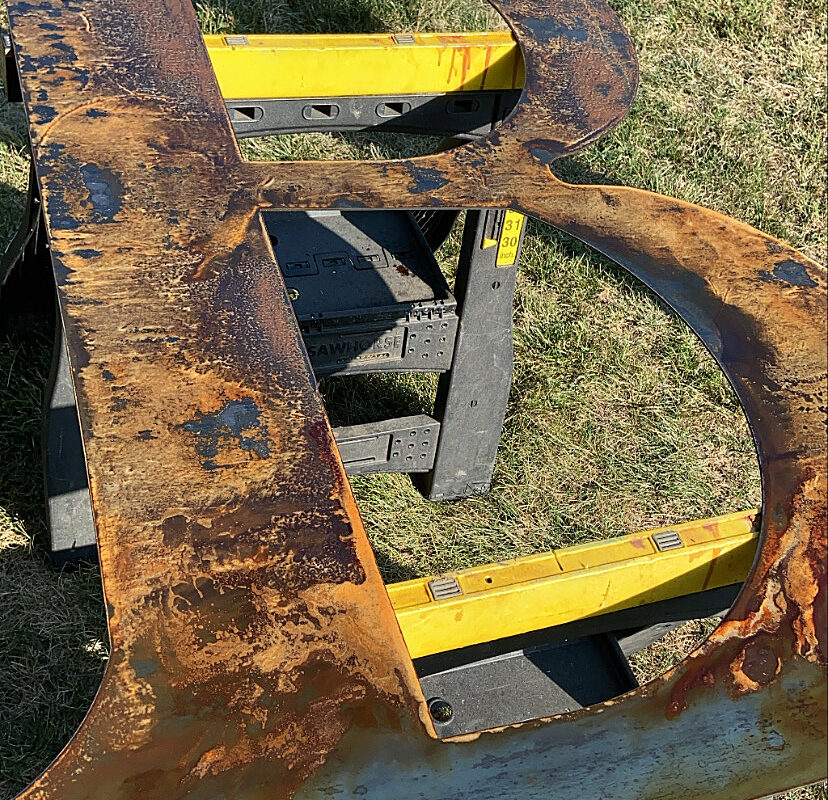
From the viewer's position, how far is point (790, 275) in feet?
4.43

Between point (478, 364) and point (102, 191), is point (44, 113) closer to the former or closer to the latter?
point (102, 191)

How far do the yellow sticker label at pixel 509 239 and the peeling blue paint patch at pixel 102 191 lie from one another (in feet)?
3.70

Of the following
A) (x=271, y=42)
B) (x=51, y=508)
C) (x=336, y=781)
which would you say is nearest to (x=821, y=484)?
(x=336, y=781)

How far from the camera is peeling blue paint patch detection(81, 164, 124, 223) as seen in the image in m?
1.30

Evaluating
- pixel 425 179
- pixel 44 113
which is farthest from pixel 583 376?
pixel 44 113

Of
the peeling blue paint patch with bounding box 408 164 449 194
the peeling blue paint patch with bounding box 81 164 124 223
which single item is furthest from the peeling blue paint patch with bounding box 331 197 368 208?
the peeling blue paint patch with bounding box 81 164 124 223

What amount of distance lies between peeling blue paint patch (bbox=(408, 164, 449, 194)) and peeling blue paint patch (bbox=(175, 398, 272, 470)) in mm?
504

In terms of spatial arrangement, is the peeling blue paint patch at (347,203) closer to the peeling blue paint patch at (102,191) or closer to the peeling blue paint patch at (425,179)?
the peeling blue paint patch at (425,179)

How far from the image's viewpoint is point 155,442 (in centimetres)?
104

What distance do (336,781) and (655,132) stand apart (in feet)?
11.7

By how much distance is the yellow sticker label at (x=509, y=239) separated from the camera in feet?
7.61

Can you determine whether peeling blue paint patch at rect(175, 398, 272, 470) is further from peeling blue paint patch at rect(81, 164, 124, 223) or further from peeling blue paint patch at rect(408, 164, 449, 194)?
peeling blue paint patch at rect(408, 164, 449, 194)

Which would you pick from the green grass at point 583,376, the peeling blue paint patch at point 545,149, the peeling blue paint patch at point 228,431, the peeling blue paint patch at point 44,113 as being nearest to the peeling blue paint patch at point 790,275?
the peeling blue paint patch at point 545,149

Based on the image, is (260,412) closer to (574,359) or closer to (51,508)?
(51,508)
